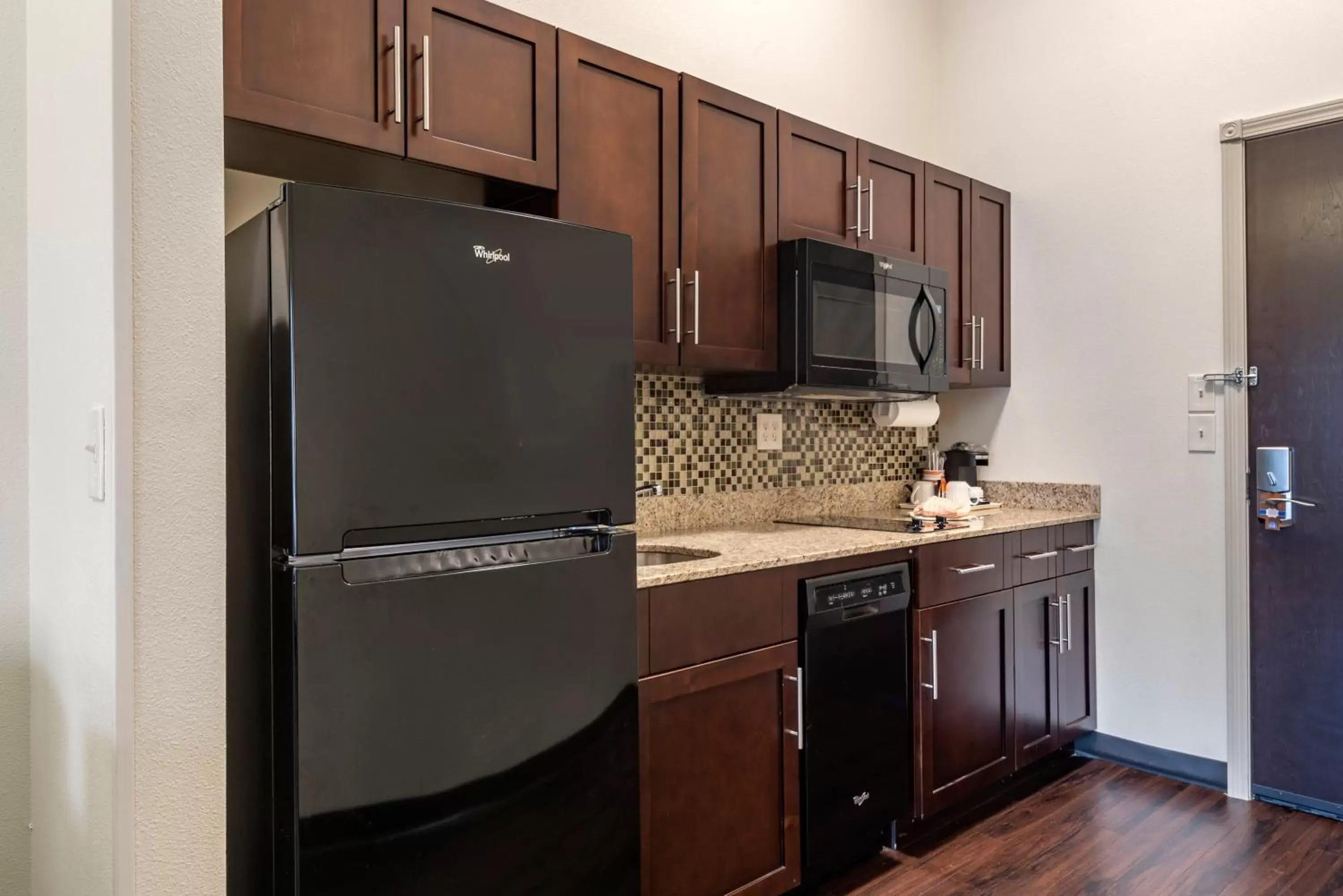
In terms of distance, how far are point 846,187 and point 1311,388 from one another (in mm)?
1550

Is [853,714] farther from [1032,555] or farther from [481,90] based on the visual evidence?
[481,90]

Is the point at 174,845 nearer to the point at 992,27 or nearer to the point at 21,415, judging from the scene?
the point at 21,415

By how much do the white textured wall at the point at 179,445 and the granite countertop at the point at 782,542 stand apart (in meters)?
0.83

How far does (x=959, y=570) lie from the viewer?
8.29 feet

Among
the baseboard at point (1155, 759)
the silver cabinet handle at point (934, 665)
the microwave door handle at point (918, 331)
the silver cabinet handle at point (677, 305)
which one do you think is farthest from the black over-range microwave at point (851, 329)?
the baseboard at point (1155, 759)

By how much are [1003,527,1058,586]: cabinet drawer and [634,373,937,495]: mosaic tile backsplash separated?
0.64 meters

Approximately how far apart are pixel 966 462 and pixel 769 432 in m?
1.00

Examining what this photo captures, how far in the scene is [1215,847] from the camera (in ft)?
7.88

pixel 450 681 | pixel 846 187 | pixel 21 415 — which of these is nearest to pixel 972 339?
pixel 846 187

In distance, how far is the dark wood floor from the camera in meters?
2.19

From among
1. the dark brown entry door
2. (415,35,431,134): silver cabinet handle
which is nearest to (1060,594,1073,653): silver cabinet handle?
the dark brown entry door

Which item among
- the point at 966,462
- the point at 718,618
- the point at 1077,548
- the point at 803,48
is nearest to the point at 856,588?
the point at 718,618

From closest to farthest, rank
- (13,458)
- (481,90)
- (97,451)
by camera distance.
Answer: (97,451) < (13,458) < (481,90)

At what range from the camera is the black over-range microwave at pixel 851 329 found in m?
2.40
